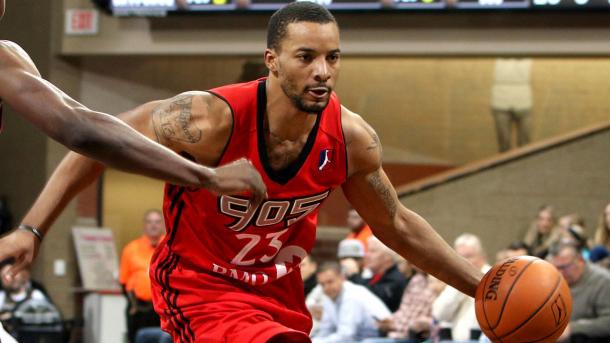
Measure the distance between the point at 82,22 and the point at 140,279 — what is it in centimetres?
342

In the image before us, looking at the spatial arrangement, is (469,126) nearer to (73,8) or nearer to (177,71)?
(177,71)

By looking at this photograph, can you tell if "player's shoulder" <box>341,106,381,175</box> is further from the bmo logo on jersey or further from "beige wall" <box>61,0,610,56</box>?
"beige wall" <box>61,0,610,56</box>

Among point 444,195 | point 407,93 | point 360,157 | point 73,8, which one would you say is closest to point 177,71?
point 73,8

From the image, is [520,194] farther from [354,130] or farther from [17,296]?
[354,130]

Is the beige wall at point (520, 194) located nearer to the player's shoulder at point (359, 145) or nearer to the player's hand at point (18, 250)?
the player's shoulder at point (359, 145)

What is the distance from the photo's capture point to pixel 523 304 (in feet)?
13.7

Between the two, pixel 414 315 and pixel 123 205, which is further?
pixel 123 205

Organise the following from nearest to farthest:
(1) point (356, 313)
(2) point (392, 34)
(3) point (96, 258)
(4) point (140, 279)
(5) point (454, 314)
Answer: (5) point (454, 314) < (1) point (356, 313) < (4) point (140, 279) < (2) point (392, 34) < (3) point (96, 258)

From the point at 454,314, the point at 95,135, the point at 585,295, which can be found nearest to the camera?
the point at 95,135

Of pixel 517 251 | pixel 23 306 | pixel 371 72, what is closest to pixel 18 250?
pixel 517 251

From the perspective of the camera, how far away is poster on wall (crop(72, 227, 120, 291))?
41.5 ft

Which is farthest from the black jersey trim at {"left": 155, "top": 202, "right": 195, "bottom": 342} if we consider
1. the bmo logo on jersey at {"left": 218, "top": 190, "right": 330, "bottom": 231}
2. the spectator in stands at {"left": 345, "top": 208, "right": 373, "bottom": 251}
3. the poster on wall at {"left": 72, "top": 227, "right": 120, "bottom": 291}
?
the poster on wall at {"left": 72, "top": 227, "right": 120, "bottom": 291}

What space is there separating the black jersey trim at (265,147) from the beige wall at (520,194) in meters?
7.54

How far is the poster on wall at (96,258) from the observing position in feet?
41.5
